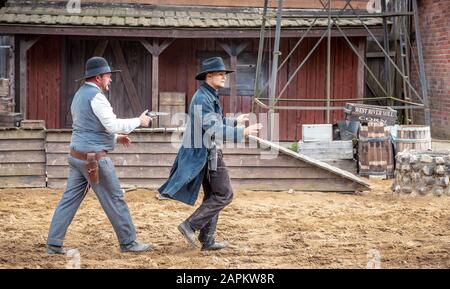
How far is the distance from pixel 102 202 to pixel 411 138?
704cm

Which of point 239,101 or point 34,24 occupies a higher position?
point 34,24

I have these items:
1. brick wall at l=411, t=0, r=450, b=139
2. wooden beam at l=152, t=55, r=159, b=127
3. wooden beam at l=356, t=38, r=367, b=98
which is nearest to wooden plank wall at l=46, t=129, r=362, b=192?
wooden beam at l=152, t=55, r=159, b=127

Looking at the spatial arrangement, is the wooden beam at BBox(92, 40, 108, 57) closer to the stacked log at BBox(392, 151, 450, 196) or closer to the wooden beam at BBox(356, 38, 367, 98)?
the wooden beam at BBox(356, 38, 367, 98)

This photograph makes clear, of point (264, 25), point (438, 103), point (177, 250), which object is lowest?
point (177, 250)

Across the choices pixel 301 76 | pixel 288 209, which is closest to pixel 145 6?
pixel 301 76

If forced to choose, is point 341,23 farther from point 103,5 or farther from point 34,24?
point 34,24

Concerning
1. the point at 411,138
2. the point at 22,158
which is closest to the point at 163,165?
the point at 22,158

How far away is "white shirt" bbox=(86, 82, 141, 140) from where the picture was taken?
616 centimetres

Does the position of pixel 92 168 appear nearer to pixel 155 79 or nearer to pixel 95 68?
pixel 95 68

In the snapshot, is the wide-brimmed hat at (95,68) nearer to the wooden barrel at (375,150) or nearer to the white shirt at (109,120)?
the white shirt at (109,120)

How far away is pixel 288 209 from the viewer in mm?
8859

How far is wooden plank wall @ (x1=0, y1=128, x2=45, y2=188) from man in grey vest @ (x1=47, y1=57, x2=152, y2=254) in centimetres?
371

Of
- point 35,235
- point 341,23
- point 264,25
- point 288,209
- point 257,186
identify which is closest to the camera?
point 35,235

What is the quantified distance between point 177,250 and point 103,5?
440 inches
